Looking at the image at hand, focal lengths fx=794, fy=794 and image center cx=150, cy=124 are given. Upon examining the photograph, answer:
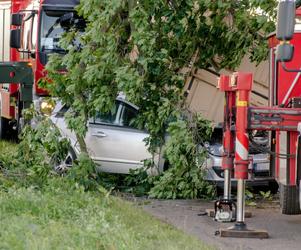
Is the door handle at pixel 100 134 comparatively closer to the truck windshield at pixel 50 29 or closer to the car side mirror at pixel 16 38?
the truck windshield at pixel 50 29

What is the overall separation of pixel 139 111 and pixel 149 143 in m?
0.54

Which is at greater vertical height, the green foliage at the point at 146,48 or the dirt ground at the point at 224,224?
the green foliage at the point at 146,48

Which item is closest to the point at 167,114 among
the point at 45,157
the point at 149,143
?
the point at 149,143

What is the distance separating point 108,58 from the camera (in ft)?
39.2

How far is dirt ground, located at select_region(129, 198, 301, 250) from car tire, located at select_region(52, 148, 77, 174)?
4.27 feet

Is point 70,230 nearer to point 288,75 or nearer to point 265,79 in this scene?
point 288,75

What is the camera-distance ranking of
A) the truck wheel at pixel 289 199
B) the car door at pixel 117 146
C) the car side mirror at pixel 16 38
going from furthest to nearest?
the car side mirror at pixel 16 38
the car door at pixel 117 146
the truck wheel at pixel 289 199

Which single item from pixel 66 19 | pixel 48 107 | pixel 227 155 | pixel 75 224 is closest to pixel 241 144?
pixel 227 155

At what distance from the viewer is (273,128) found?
8852 mm

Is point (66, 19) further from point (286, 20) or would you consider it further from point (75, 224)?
point (286, 20)

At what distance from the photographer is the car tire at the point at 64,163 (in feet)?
40.3

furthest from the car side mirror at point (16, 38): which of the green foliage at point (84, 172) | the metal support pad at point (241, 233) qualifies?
the metal support pad at point (241, 233)

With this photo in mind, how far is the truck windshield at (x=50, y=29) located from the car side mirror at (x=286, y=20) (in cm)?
896

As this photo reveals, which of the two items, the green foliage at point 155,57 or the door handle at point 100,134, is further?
the door handle at point 100,134
